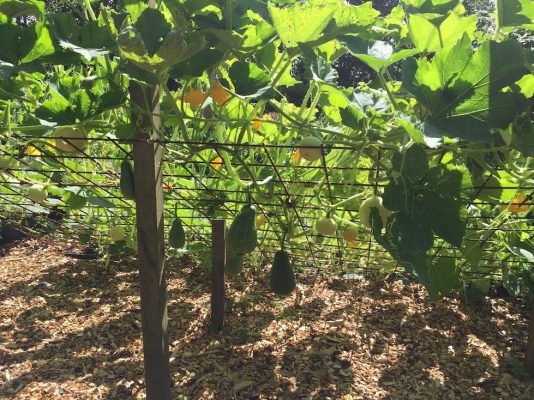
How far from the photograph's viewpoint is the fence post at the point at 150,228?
81 cm

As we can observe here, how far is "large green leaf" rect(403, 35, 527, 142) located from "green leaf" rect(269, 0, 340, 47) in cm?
13

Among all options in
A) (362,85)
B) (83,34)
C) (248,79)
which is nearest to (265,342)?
(362,85)

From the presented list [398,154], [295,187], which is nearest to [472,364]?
[295,187]

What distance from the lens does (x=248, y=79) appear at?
75cm

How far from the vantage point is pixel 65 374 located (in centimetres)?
144

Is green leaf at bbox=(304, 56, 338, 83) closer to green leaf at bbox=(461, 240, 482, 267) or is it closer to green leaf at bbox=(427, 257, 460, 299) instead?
green leaf at bbox=(427, 257, 460, 299)

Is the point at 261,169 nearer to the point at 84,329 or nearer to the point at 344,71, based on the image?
the point at 84,329

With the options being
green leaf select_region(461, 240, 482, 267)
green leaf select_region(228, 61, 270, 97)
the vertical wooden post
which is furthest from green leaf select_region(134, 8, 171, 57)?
green leaf select_region(461, 240, 482, 267)

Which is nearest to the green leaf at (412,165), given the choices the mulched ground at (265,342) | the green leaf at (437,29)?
the green leaf at (437,29)

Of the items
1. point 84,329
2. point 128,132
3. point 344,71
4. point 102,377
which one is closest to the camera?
point 128,132

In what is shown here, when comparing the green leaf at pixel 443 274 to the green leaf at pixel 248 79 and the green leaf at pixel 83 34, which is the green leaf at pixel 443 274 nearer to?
the green leaf at pixel 248 79

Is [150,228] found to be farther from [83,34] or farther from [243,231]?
[83,34]

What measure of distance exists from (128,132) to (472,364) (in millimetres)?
1305

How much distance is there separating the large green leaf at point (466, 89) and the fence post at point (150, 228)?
1.41ft
